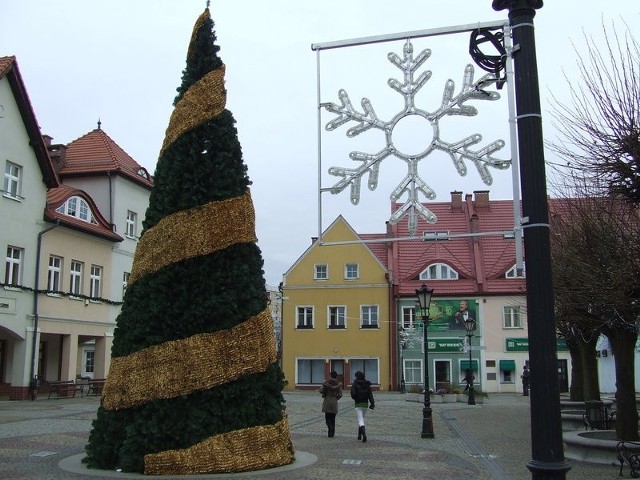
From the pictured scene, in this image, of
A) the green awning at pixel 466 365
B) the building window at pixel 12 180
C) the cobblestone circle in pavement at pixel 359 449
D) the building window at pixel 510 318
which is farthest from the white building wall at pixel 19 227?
the building window at pixel 510 318

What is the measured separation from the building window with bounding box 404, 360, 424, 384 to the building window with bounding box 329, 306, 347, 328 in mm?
4998

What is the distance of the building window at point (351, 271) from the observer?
158ft

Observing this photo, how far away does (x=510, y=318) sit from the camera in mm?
45812

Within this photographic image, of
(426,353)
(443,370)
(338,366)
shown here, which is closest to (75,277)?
(426,353)

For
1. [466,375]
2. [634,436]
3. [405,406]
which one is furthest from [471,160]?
[466,375]

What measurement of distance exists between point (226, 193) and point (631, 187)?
19.4ft

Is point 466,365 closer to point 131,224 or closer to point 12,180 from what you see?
Answer: point 131,224

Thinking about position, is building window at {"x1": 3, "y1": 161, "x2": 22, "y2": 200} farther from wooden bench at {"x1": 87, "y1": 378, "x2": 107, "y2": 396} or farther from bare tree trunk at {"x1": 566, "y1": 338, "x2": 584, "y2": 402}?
bare tree trunk at {"x1": 566, "y1": 338, "x2": 584, "y2": 402}

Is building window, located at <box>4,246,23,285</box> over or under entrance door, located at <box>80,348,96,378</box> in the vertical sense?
over

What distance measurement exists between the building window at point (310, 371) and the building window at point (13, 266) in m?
23.6

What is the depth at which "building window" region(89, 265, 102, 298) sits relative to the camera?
33094 millimetres

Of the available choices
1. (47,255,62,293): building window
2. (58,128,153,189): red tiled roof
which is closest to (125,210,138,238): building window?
(58,128,153,189): red tiled roof

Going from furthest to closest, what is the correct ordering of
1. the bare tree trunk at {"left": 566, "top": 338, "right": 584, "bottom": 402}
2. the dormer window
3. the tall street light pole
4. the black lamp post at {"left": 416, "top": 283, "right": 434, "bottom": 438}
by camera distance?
the dormer window
the bare tree trunk at {"left": 566, "top": 338, "right": 584, "bottom": 402}
the black lamp post at {"left": 416, "top": 283, "right": 434, "bottom": 438}
the tall street light pole

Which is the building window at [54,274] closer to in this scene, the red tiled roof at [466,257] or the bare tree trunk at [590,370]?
the bare tree trunk at [590,370]
